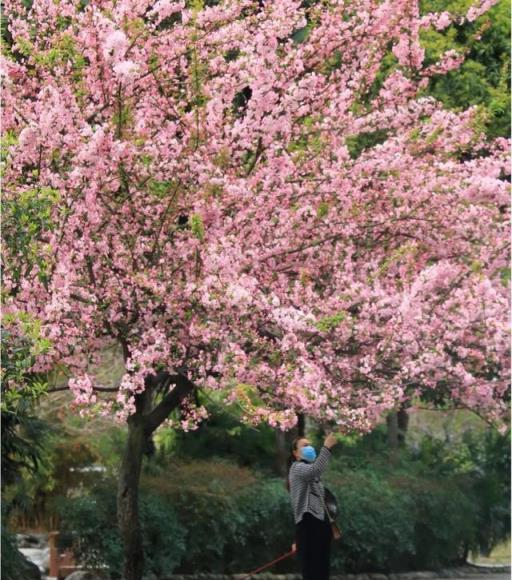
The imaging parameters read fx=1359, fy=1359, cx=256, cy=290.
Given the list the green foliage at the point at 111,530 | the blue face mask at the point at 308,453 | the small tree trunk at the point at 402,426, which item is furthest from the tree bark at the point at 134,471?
the small tree trunk at the point at 402,426

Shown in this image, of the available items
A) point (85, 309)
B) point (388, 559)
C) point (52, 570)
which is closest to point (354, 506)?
point (388, 559)

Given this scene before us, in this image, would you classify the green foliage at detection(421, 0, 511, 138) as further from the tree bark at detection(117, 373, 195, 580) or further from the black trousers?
the black trousers

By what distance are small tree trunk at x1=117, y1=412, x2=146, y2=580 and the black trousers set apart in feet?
9.98

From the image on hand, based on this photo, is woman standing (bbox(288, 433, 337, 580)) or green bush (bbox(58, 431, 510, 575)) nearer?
woman standing (bbox(288, 433, 337, 580))

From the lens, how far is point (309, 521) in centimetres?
1335

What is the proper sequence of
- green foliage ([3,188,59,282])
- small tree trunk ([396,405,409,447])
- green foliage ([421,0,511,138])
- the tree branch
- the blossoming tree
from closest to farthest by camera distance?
green foliage ([3,188,59,282]) < the blossoming tree < the tree branch < green foliage ([421,0,511,138]) < small tree trunk ([396,405,409,447])

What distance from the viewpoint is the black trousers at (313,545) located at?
13.3 m

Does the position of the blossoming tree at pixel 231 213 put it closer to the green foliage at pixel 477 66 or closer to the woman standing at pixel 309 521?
the woman standing at pixel 309 521

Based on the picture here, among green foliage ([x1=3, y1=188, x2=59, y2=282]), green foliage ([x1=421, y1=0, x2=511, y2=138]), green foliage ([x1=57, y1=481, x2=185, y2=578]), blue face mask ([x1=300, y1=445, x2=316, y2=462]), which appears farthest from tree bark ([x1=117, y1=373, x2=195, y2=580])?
green foliage ([x1=421, y1=0, x2=511, y2=138])

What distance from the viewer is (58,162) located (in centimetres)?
1322

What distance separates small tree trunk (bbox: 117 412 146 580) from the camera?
15.8 meters

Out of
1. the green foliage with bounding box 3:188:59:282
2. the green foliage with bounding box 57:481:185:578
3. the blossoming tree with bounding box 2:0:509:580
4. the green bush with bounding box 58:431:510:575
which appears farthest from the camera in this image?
the green bush with bounding box 58:431:510:575

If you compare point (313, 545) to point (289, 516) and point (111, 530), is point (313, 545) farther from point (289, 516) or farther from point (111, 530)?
point (289, 516)

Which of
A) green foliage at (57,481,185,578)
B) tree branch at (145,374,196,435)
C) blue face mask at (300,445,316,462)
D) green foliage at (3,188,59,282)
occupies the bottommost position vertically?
green foliage at (57,481,185,578)
